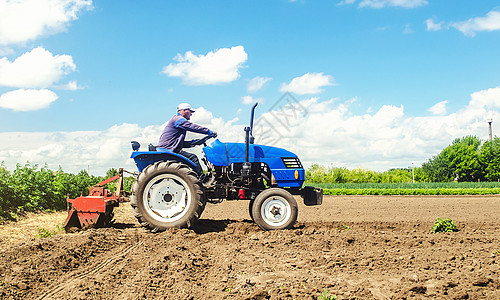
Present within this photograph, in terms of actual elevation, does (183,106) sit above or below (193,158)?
above

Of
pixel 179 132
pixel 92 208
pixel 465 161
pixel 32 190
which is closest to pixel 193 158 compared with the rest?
pixel 179 132

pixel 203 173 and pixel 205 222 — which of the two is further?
pixel 205 222

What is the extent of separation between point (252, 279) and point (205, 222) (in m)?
3.70

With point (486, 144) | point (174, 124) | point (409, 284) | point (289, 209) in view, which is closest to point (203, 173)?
point (174, 124)

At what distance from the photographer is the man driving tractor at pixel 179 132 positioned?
674 centimetres

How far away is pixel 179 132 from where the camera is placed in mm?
6883

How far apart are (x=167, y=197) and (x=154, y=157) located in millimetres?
734

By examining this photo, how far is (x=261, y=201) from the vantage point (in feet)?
22.4

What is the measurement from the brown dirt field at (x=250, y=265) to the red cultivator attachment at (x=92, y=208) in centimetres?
42

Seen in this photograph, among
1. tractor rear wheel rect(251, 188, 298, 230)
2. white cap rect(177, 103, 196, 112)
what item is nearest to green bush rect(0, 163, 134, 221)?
white cap rect(177, 103, 196, 112)

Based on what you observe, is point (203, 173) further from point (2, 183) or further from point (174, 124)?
point (2, 183)

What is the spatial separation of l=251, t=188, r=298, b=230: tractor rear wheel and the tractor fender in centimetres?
131

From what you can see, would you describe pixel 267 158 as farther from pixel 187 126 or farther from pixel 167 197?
pixel 167 197

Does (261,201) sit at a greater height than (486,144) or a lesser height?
lesser
